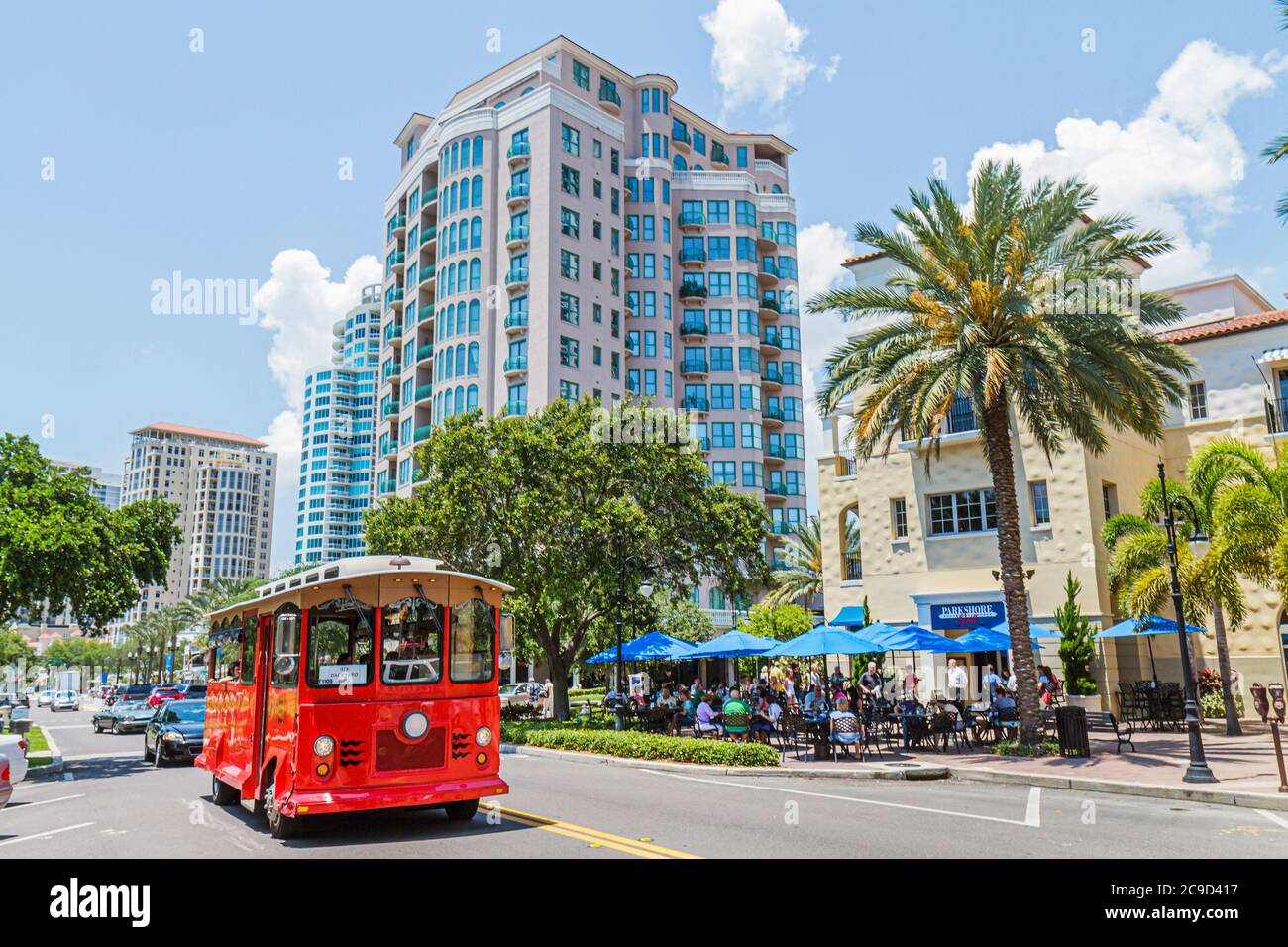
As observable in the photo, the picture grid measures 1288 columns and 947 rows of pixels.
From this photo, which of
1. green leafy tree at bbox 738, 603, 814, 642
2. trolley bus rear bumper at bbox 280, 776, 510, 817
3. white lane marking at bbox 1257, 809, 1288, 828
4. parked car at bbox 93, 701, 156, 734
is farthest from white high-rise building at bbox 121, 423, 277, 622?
white lane marking at bbox 1257, 809, 1288, 828

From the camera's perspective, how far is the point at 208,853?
32.1 feet

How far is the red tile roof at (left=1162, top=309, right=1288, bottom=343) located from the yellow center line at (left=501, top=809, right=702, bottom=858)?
28917 millimetres

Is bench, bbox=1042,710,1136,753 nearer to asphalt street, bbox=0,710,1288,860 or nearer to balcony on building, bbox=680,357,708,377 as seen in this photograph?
asphalt street, bbox=0,710,1288,860

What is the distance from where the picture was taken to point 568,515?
2688 cm

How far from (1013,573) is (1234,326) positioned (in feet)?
55.0

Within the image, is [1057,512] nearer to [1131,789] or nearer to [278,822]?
[1131,789]

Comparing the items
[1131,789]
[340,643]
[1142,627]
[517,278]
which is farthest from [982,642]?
[517,278]

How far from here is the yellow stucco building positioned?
28.4 metres

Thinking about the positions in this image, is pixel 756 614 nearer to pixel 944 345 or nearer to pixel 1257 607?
pixel 1257 607

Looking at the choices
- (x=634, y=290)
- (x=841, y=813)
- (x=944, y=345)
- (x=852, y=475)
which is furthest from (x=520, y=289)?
(x=841, y=813)

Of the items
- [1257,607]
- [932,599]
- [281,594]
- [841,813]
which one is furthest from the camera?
[932,599]

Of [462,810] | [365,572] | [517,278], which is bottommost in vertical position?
[462,810]

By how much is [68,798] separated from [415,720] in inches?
383

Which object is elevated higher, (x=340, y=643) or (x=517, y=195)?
(x=517, y=195)
